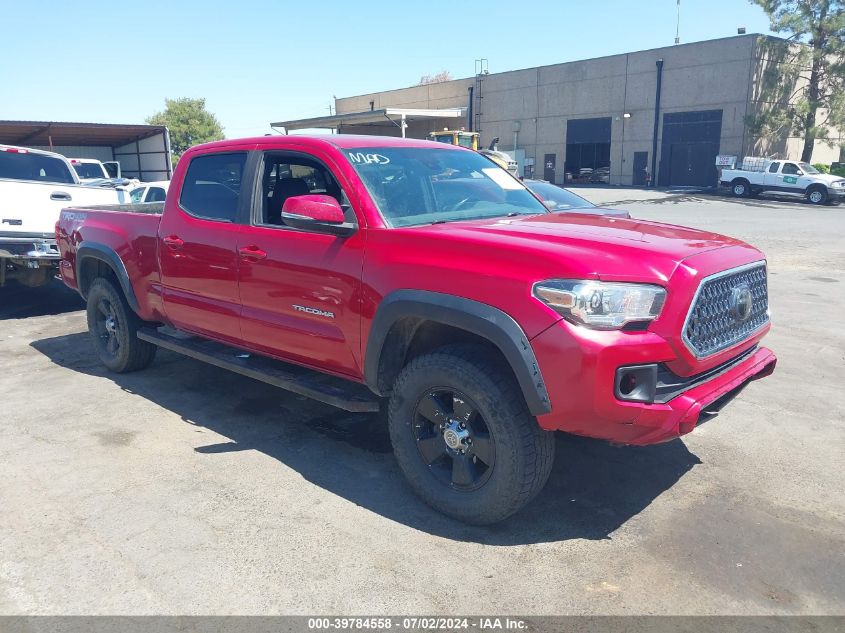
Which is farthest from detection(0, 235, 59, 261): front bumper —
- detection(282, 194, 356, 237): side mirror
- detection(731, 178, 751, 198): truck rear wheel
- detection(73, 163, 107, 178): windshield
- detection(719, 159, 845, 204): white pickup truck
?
detection(731, 178, 751, 198): truck rear wheel

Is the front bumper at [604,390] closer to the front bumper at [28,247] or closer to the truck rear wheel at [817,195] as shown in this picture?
the front bumper at [28,247]

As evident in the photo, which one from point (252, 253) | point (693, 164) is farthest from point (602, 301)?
point (693, 164)

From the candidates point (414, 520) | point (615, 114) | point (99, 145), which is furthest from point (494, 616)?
point (615, 114)

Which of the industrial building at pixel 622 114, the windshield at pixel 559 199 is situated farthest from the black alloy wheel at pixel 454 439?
the industrial building at pixel 622 114

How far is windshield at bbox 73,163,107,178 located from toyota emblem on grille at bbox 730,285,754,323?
63.4 feet

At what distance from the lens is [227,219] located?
15.2 feet

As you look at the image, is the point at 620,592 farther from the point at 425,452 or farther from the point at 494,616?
the point at 425,452

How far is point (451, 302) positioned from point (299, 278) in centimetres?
116

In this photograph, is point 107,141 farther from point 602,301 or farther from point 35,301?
point 602,301

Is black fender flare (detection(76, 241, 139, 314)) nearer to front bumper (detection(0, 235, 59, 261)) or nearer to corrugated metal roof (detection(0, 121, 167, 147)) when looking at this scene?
front bumper (detection(0, 235, 59, 261))

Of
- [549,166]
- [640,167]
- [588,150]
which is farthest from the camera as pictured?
[549,166]

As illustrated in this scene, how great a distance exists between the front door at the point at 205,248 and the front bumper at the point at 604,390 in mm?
2390

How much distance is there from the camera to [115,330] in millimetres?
6020

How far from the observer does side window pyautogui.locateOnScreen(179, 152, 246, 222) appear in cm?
468
